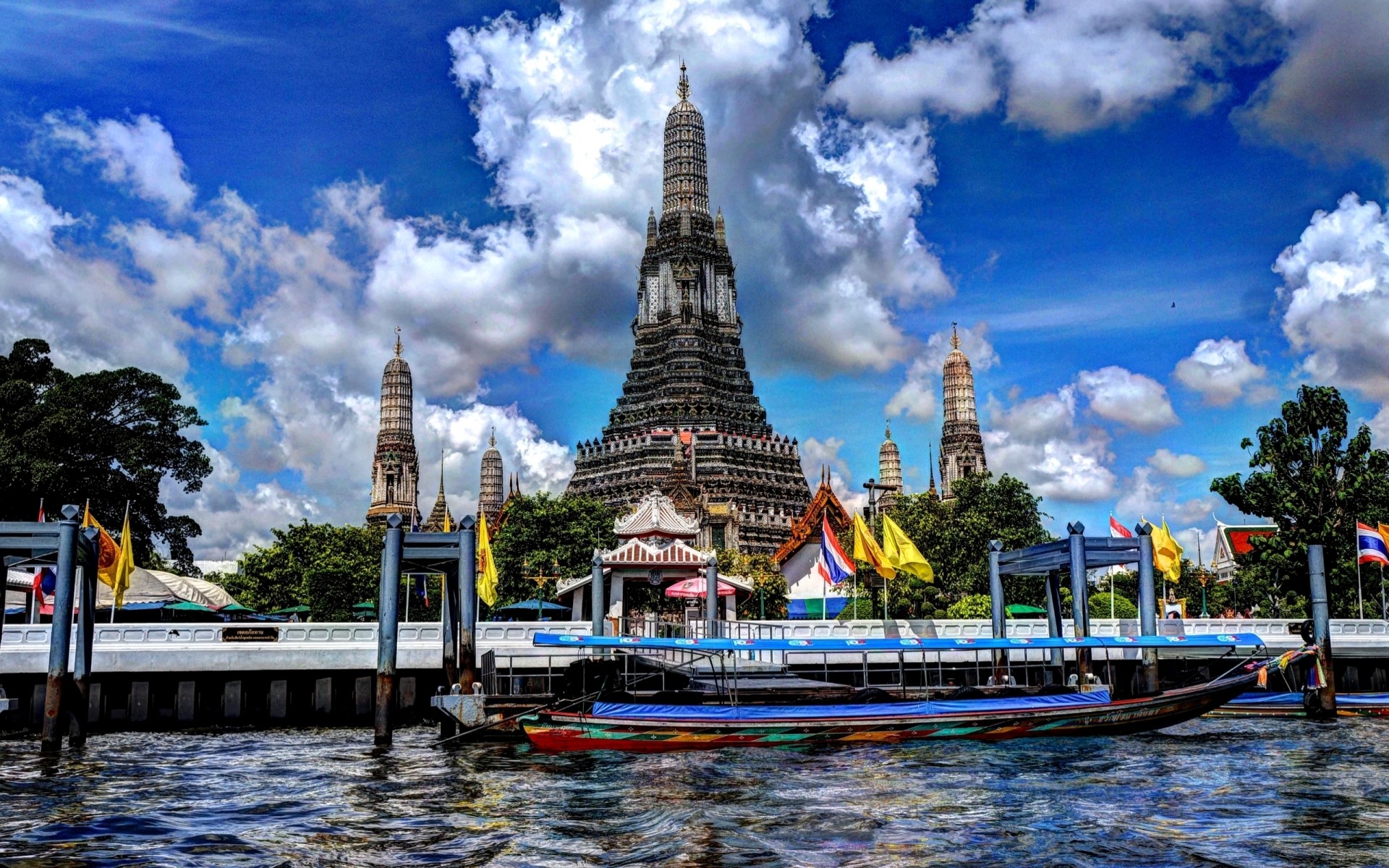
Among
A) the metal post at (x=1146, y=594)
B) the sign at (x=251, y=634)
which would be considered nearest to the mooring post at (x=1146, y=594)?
the metal post at (x=1146, y=594)

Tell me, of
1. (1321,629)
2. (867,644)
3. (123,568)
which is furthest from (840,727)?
(123,568)

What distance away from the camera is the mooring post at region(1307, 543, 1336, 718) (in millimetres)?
31281

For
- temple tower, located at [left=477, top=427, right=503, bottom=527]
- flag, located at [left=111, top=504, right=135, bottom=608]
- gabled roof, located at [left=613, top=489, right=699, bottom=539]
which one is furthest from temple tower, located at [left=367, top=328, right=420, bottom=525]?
flag, located at [left=111, top=504, right=135, bottom=608]

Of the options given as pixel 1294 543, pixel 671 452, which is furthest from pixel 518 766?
pixel 671 452

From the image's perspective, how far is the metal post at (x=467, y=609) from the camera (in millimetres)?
26797

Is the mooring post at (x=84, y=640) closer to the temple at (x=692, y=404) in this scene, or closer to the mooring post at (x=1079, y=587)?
the mooring post at (x=1079, y=587)

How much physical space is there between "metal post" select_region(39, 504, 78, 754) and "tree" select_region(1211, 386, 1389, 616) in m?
37.8

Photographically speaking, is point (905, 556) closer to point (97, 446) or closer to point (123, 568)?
point (123, 568)

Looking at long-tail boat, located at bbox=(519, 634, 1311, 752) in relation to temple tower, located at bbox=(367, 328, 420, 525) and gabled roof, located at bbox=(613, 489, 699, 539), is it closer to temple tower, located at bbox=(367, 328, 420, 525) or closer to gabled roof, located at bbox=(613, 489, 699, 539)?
gabled roof, located at bbox=(613, 489, 699, 539)

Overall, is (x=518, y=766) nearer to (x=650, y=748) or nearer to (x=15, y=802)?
(x=650, y=748)

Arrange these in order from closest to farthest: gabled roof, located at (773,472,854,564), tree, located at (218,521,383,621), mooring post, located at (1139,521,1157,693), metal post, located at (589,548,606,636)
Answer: mooring post, located at (1139,521,1157,693) < metal post, located at (589,548,606,636) < tree, located at (218,521,383,621) < gabled roof, located at (773,472,854,564)

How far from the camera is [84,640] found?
27.2m

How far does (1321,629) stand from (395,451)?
308 ft

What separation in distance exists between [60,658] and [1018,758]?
19.6 m
